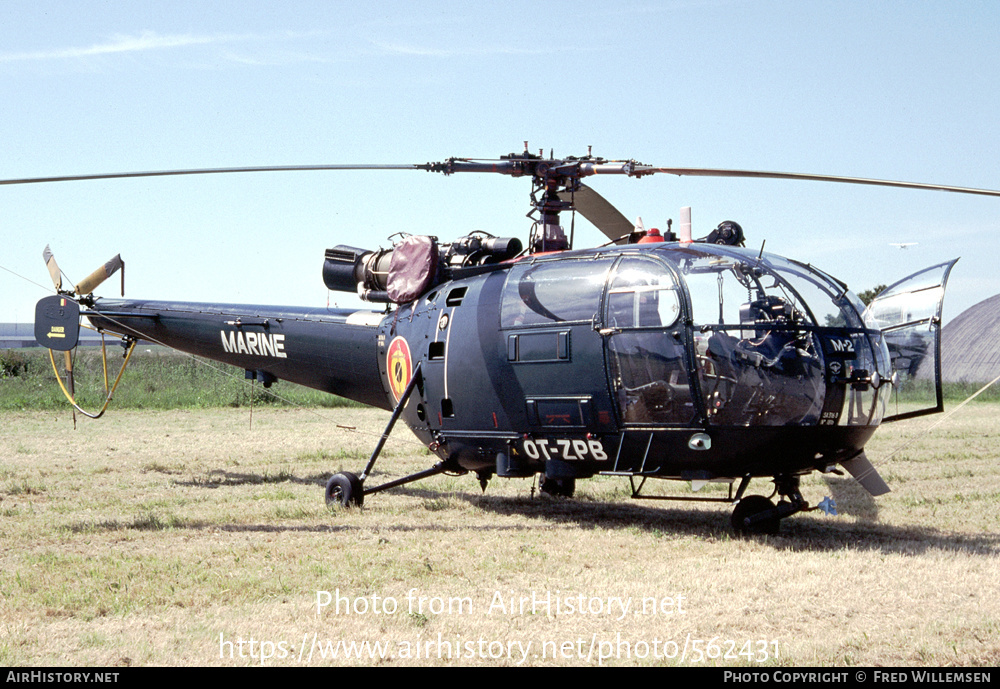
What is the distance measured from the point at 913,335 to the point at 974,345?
141 ft

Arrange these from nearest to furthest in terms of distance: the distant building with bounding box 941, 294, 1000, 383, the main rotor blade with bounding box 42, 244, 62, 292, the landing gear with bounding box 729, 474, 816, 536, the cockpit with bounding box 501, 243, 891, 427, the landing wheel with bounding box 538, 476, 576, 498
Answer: the cockpit with bounding box 501, 243, 891, 427 → the landing gear with bounding box 729, 474, 816, 536 → the landing wheel with bounding box 538, 476, 576, 498 → the main rotor blade with bounding box 42, 244, 62, 292 → the distant building with bounding box 941, 294, 1000, 383

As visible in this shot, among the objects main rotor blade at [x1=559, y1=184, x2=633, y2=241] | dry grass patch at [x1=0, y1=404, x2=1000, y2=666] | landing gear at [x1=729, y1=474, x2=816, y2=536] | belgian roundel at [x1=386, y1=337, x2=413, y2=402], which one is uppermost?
main rotor blade at [x1=559, y1=184, x2=633, y2=241]

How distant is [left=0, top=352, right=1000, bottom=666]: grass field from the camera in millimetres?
5648

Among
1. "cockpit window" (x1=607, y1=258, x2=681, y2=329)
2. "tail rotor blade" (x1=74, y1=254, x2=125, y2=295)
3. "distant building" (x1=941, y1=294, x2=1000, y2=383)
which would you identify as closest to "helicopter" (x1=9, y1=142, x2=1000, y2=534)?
"cockpit window" (x1=607, y1=258, x2=681, y2=329)

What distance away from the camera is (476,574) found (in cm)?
768

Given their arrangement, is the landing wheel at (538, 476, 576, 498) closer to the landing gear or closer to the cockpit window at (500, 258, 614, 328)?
the landing gear

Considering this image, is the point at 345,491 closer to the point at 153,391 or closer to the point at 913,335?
the point at 913,335

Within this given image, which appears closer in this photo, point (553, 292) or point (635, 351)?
point (635, 351)

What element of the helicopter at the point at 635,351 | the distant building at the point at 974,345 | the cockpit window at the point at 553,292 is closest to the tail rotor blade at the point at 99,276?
the helicopter at the point at 635,351

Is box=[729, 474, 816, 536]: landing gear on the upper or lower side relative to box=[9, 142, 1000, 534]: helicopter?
lower

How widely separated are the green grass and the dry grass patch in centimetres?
1254

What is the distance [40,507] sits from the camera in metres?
11.1

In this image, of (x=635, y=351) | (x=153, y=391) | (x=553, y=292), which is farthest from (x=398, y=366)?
(x=153, y=391)

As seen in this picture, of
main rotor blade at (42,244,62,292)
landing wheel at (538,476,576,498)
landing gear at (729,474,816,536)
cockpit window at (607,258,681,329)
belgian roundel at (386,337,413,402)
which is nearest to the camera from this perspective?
cockpit window at (607,258,681,329)
